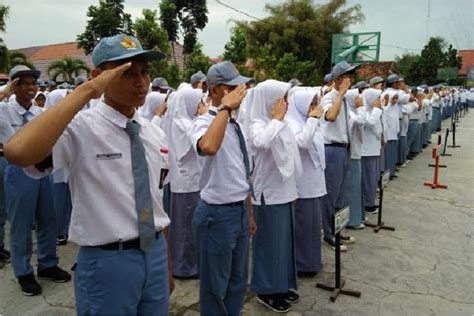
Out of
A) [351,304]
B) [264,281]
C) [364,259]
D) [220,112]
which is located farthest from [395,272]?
[220,112]

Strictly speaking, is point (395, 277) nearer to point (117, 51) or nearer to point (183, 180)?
point (183, 180)

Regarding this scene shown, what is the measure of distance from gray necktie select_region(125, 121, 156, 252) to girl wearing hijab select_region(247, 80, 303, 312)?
5.19 feet

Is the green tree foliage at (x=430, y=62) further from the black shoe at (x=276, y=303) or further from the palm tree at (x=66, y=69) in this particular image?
the black shoe at (x=276, y=303)

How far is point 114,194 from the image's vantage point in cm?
180

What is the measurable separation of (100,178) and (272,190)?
1.90 metres

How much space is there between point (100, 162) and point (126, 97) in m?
0.30

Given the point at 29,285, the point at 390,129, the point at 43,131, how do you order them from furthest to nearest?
the point at 390,129, the point at 29,285, the point at 43,131

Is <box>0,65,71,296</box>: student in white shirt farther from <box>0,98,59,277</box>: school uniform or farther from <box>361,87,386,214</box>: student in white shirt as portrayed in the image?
<box>361,87,386,214</box>: student in white shirt

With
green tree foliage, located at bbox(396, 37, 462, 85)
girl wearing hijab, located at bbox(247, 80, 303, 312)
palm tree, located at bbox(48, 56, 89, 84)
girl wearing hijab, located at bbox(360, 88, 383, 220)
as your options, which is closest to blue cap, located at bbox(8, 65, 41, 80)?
girl wearing hijab, located at bbox(247, 80, 303, 312)

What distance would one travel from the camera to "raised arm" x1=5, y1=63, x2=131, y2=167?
4.83ft

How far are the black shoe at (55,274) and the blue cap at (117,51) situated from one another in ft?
9.71

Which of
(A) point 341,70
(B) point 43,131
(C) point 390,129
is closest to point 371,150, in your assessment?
(A) point 341,70

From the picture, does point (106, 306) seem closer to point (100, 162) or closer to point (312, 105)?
point (100, 162)

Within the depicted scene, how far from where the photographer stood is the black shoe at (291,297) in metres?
3.72
